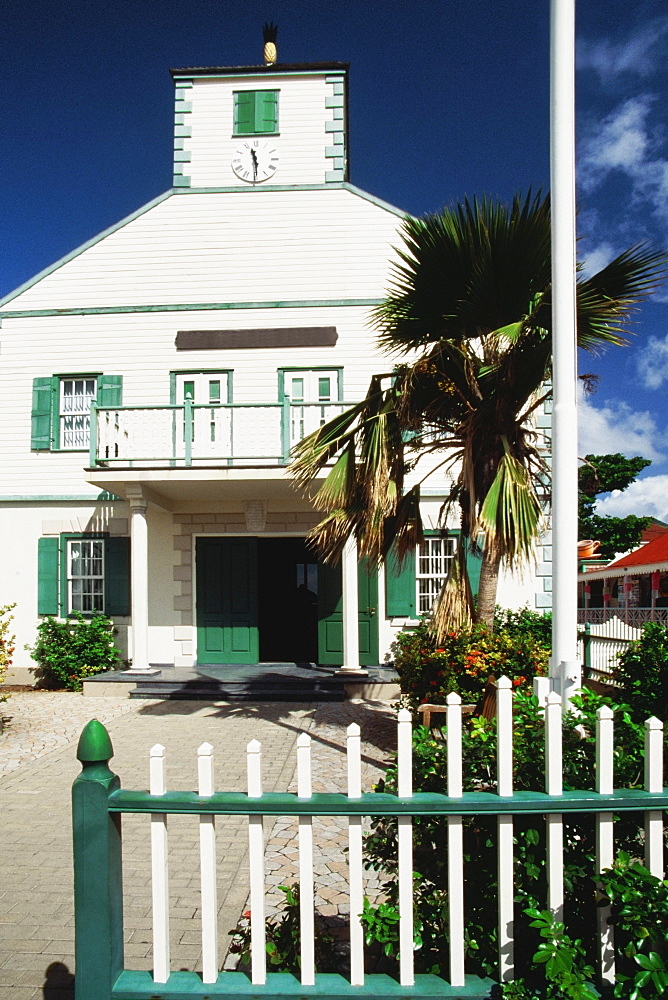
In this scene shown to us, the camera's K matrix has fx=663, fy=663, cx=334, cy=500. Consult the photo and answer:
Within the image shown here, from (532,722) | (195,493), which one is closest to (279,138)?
(195,493)

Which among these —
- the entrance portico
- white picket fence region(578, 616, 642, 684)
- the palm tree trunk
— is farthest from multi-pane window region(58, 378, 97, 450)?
white picket fence region(578, 616, 642, 684)

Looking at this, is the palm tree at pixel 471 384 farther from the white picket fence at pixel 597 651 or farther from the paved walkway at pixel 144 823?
the white picket fence at pixel 597 651

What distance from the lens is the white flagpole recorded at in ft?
13.0

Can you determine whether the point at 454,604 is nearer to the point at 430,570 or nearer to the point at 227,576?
the point at 430,570

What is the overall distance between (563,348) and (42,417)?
11069mm

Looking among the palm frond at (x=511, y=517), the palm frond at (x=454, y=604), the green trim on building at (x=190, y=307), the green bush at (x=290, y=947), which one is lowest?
the green bush at (x=290, y=947)

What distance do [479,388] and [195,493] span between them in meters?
7.14

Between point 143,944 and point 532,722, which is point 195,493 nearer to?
point 143,944

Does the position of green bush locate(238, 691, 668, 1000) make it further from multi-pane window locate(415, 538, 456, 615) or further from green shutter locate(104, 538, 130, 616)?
green shutter locate(104, 538, 130, 616)

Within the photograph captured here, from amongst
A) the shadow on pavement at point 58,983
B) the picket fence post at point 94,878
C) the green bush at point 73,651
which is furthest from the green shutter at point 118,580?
the picket fence post at point 94,878

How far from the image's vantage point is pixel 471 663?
656 cm

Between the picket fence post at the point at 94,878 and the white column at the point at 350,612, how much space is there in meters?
8.60

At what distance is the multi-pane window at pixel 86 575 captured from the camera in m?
12.5

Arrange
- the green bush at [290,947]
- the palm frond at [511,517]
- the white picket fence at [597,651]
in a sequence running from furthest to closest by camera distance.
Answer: the white picket fence at [597,651], the palm frond at [511,517], the green bush at [290,947]
